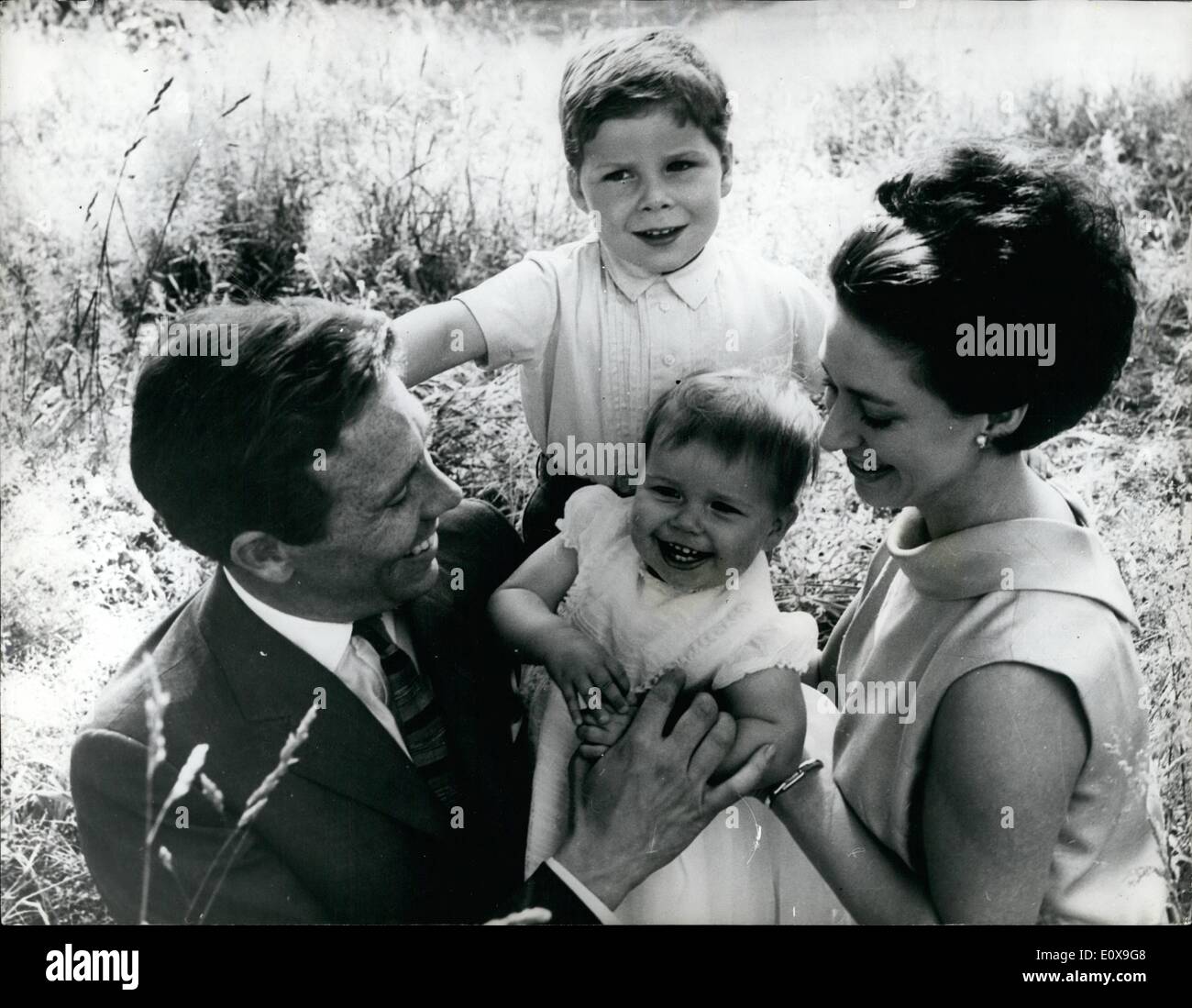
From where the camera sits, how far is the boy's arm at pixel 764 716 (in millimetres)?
2191

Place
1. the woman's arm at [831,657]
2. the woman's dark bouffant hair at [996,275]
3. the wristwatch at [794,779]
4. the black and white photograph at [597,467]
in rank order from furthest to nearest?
the woman's arm at [831,657]
the wristwatch at [794,779]
the black and white photograph at [597,467]
the woman's dark bouffant hair at [996,275]

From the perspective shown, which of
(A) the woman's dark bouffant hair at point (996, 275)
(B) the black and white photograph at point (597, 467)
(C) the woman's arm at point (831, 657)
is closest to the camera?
(A) the woman's dark bouffant hair at point (996, 275)

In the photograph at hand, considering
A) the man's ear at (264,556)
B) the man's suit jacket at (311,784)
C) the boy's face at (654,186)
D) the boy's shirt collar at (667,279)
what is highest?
the boy's face at (654,186)

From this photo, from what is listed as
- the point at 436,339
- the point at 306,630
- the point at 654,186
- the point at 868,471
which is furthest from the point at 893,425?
the point at 306,630

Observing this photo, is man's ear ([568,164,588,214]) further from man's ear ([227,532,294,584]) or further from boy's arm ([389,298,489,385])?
man's ear ([227,532,294,584])

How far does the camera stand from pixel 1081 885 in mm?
2193

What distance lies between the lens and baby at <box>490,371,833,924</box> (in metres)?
2.14

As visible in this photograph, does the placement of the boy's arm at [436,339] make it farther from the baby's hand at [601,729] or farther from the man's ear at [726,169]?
the baby's hand at [601,729]

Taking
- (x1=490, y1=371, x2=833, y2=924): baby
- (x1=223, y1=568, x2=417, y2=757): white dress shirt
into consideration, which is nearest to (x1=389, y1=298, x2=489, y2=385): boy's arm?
(x1=490, y1=371, x2=833, y2=924): baby

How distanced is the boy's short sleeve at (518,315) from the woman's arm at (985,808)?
0.92m

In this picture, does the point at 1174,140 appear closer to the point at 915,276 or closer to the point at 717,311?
the point at 915,276

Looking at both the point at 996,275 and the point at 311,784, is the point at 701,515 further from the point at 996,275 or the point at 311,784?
the point at 311,784
